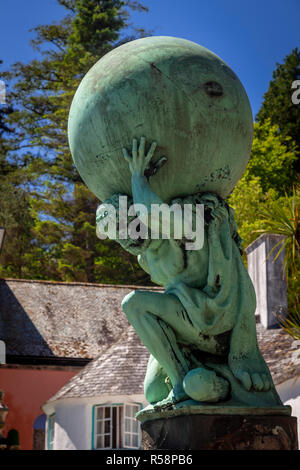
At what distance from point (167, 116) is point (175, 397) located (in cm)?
262

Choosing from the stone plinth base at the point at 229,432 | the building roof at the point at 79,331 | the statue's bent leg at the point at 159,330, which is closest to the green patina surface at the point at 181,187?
the statue's bent leg at the point at 159,330

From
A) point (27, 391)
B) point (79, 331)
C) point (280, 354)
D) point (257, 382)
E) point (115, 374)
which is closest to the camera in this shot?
point (257, 382)

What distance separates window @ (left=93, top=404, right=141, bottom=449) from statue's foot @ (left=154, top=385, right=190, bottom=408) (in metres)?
14.6

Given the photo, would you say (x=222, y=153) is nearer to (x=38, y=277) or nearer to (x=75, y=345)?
(x=75, y=345)

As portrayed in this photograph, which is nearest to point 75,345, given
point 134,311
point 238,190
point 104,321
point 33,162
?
point 104,321

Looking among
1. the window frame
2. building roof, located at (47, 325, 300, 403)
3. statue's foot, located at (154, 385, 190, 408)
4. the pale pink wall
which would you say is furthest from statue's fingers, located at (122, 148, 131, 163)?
the pale pink wall

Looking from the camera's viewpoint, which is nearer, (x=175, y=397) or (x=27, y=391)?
(x=175, y=397)

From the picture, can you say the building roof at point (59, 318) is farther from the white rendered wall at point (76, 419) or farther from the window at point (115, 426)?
the window at point (115, 426)

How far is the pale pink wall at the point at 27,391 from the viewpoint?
26219 mm

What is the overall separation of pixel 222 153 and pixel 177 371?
2155mm

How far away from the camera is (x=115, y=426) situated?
21.4 metres

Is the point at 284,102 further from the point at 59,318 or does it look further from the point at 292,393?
the point at 292,393

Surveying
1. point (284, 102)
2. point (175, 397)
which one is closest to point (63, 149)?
point (284, 102)

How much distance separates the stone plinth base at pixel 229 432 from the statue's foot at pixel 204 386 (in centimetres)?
17
